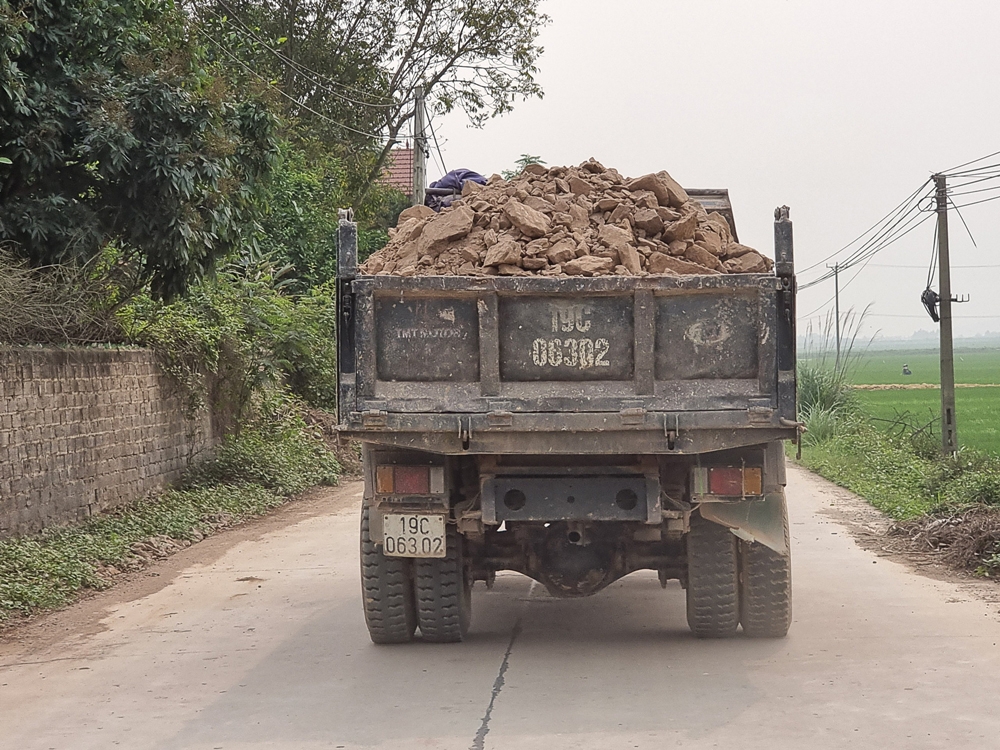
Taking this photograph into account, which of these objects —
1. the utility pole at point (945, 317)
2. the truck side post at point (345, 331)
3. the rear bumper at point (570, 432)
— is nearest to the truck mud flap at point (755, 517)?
the rear bumper at point (570, 432)

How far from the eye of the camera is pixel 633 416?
6594 mm

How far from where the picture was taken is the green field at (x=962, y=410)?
27.4 metres

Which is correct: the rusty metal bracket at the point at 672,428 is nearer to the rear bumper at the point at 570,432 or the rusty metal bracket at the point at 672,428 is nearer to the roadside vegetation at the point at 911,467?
the rear bumper at the point at 570,432

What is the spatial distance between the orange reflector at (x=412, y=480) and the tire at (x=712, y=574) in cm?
153

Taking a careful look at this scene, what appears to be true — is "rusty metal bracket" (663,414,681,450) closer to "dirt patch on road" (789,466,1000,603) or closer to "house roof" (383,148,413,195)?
"dirt patch on road" (789,466,1000,603)

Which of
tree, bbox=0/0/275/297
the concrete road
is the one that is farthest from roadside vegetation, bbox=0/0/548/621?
the concrete road

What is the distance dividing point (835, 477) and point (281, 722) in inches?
555

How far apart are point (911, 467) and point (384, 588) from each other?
11.7m

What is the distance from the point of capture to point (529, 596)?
924 centimetres

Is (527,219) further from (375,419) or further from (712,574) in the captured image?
(712,574)

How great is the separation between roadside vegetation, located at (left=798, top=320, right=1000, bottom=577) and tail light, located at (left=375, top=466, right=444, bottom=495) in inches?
192

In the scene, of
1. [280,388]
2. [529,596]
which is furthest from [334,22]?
[529,596]

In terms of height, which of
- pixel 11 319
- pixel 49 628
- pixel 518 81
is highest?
pixel 518 81

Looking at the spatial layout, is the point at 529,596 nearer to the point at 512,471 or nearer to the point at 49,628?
the point at 512,471
